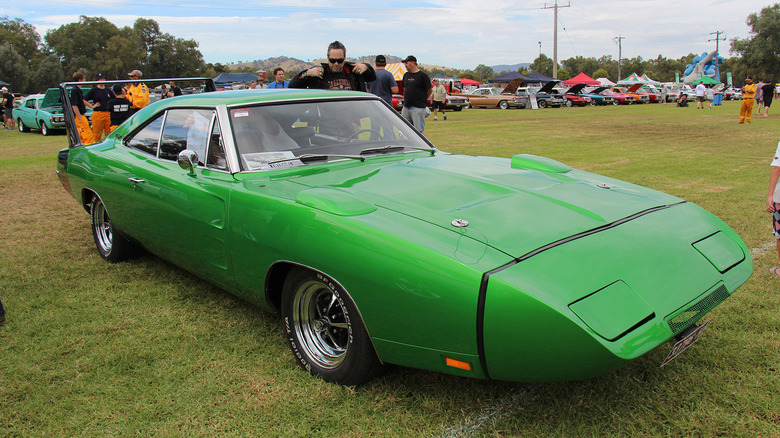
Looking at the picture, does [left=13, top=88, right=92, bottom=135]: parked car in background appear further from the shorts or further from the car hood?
the car hood

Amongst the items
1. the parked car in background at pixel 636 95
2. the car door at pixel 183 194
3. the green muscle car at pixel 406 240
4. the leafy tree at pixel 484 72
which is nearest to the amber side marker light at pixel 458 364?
the green muscle car at pixel 406 240

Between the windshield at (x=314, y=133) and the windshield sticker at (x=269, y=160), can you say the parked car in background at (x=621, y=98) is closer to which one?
the windshield at (x=314, y=133)

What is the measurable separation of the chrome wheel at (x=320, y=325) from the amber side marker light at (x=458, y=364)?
0.64 metres

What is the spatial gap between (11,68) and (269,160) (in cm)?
8079

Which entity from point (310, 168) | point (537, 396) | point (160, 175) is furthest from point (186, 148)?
point (537, 396)

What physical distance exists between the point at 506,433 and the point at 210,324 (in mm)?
1904

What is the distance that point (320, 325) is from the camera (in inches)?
101

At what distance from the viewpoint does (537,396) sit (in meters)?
2.35

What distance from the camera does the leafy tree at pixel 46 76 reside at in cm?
7275

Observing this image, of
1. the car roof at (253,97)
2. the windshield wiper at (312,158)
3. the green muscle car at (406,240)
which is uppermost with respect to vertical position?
the car roof at (253,97)

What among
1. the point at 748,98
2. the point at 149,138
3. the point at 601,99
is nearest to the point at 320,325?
the point at 149,138

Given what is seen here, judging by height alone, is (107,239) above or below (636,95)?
below

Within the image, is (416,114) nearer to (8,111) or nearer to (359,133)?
(359,133)

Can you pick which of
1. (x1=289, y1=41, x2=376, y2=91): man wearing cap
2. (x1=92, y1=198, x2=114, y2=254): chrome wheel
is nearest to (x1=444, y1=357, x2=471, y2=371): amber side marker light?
(x1=92, y1=198, x2=114, y2=254): chrome wheel
